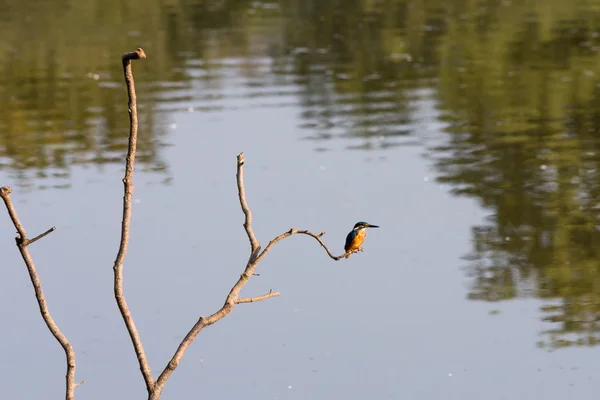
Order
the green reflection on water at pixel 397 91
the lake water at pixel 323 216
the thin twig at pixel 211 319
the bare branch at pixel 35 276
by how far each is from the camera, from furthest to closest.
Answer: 1. the green reflection on water at pixel 397 91
2. the lake water at pixel 323 216
3. the thin twig at pixel 211 319
4. the bare branch at pixel 35 276

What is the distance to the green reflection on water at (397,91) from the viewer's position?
8.29m

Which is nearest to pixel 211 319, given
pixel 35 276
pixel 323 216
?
pixel 35 276

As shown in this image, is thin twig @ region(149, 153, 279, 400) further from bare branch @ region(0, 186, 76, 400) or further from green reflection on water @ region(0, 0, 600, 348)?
green reflection on water @ region(0, 0, 600, 348)

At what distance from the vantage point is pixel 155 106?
14.0 metres

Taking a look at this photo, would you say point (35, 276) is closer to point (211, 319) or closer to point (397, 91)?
point (211, 319)

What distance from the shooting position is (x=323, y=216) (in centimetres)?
879

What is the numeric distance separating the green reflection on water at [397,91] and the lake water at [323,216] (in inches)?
1.8

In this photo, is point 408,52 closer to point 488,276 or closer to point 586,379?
point 488,276

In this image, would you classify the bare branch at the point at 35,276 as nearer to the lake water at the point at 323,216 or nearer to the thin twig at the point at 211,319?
the thin twig at the point at 211,319

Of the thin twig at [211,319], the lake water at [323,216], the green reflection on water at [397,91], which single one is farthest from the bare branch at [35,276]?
the green reflection on water at [397,91]

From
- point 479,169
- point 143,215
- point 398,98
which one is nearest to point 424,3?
point 398,98

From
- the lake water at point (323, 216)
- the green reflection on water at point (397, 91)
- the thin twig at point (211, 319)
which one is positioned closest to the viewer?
the thin twig at point (211, 319)

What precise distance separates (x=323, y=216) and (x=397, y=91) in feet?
20.8

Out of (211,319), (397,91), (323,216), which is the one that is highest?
(211,319)
